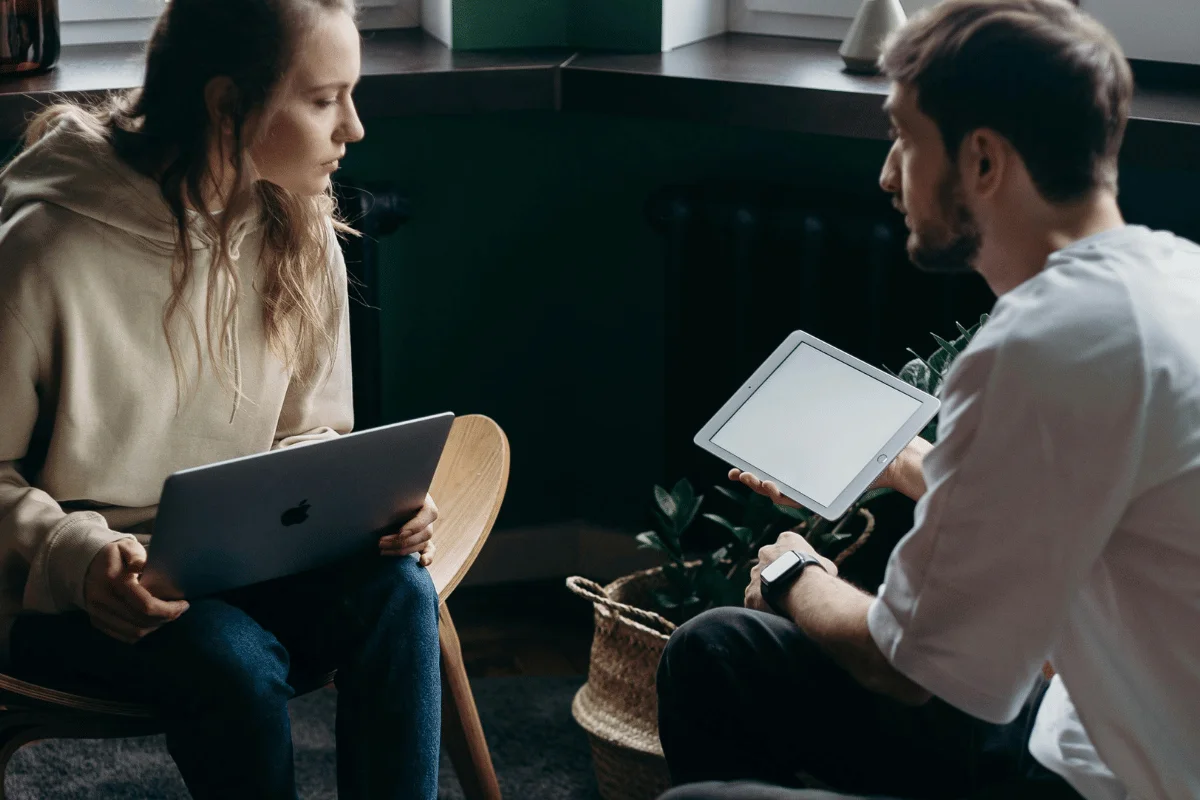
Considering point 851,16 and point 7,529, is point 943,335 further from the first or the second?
point 7,529

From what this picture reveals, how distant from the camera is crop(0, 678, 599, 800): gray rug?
1.79m

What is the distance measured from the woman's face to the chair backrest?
383 millimetres

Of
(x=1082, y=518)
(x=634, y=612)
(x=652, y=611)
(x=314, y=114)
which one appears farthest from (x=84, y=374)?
(x=1082, y=518)

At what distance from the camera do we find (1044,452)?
90 centimetres

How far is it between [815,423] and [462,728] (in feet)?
1.87

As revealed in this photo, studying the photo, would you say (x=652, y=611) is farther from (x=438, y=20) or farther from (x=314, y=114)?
(x=438, y=20)

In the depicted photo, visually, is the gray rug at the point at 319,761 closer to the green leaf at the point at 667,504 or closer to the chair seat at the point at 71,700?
the green leaf at the point at 667,504

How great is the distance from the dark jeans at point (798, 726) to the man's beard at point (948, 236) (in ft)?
1.18

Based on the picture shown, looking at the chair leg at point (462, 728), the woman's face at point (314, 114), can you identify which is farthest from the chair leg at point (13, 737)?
the woman's face at point (314, 114)

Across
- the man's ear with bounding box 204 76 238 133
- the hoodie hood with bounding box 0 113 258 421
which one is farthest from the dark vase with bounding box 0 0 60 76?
the man's ear with bounding box 204 76 238 133

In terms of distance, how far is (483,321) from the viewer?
222 centimetres

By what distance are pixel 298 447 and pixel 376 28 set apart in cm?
121

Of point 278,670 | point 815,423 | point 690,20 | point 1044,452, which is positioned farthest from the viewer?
point 690,20

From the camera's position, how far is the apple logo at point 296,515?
1238 mm
